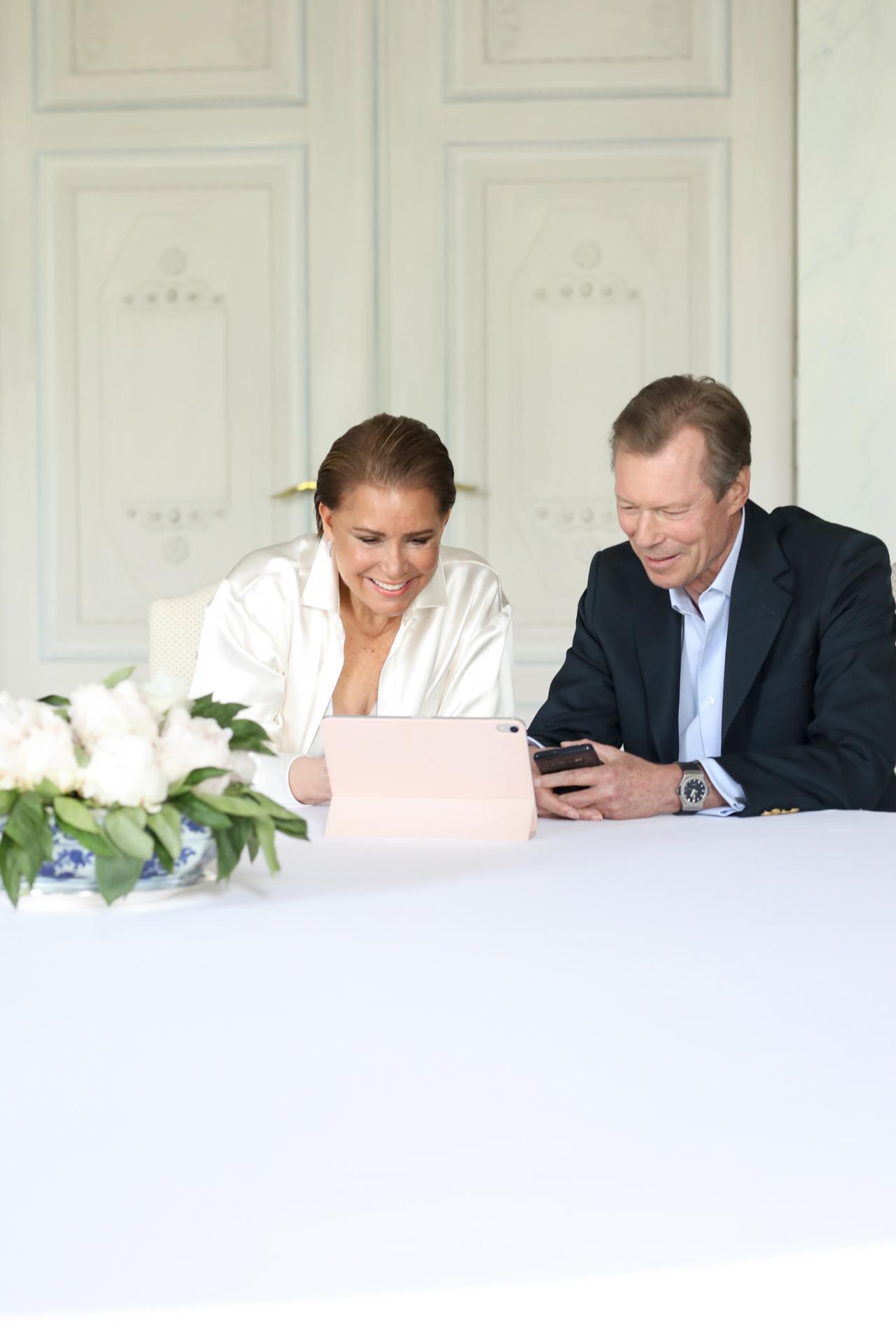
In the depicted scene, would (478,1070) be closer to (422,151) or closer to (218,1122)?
(218,1122)

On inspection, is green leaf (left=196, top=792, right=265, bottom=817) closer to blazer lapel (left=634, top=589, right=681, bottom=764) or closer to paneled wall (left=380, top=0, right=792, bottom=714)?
blazer lapel (left=634, top=589, right=681, bottom=764)

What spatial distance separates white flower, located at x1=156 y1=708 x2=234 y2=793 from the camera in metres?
1.08

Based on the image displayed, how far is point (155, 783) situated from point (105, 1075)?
1.22 ft

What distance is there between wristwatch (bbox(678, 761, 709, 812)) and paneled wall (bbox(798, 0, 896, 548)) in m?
2.05

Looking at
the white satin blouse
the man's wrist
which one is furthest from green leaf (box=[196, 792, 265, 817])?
the white satin blouse

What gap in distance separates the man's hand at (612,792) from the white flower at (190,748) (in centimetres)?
65

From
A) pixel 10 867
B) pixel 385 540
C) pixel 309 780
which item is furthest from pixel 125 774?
pixel 385 540

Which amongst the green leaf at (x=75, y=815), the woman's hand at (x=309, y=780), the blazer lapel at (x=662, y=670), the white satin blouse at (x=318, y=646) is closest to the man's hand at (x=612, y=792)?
the woman's hand at (x=309, y=780)

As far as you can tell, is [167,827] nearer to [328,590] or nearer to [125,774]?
[125,774]

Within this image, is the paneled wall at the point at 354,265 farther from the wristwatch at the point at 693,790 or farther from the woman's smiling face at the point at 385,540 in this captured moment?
the wristwatch at the point at 693,790

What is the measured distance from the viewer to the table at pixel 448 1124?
0.51 meters

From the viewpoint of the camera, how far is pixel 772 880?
127 centimetres

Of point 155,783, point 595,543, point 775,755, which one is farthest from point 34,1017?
point 595,543

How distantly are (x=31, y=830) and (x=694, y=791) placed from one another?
3.12 feet
